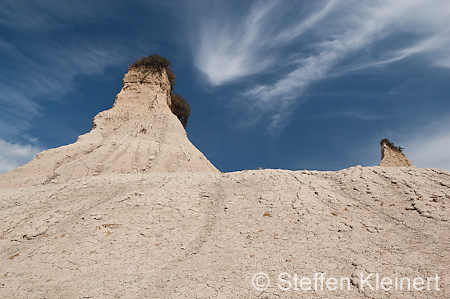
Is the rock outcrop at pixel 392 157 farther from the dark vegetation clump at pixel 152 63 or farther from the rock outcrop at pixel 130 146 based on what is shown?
the dark vegetation clump at pixel 152 63

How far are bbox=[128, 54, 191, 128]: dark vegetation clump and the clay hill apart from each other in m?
13.8

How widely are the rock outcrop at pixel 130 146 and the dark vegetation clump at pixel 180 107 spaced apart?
130 inches

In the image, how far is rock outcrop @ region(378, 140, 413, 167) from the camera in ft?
85.1

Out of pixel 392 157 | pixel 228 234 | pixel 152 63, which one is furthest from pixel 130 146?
pixel 392 157

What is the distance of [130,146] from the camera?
1590 cm

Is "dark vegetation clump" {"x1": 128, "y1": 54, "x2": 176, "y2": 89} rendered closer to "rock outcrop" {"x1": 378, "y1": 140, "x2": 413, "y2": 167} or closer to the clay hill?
the clay hill

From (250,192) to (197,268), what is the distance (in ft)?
12.8

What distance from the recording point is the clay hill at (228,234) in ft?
16.9

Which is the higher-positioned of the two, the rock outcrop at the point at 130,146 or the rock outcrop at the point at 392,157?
the rock outcrop at the point at 392,157

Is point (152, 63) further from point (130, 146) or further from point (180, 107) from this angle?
point (130, 146)

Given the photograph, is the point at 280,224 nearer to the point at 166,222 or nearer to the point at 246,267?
the point at 246,267

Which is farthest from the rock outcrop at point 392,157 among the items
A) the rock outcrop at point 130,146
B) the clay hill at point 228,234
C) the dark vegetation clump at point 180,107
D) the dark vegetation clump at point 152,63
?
the dark vegetation clump at point 152,63

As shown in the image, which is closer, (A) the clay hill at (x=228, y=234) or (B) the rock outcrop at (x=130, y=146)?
(A) the clay hill at (x=228, y=234)

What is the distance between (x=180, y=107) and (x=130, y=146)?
36.1ft
